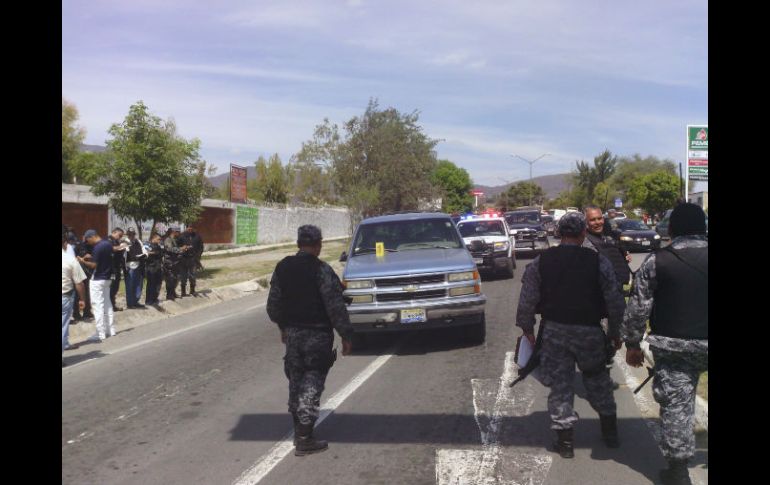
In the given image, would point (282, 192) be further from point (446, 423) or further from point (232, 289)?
point (446, 423)

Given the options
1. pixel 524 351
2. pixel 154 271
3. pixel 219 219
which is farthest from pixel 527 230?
pixel 524 351

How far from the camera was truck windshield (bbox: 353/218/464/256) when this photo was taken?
35.8ft

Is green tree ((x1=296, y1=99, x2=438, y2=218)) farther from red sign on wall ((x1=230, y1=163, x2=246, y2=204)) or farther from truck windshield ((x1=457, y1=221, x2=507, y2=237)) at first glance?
truck windshield ((x1=457, y1=221, x2=507, y2=237))

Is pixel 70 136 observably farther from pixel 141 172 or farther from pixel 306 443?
pixel 306 443

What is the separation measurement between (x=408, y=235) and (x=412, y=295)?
1.87 metres

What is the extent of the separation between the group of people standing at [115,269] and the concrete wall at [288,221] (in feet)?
62.2

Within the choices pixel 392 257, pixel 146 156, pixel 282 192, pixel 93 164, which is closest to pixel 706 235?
pixel 392 257

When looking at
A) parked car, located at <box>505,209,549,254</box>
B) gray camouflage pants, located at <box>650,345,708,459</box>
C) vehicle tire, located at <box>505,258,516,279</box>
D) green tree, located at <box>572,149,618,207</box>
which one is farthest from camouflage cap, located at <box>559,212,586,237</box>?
green tree, located at <box>572,149,618,207</box>

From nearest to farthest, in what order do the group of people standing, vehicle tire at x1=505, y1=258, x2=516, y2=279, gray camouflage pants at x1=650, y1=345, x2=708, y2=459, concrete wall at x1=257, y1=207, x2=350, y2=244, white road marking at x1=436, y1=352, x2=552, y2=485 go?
gray camouflage pants at x1=650, y1=345, x2=708, y2=459 < white road marking at x1=436, y1=352, x2=552, y2=485 < the group of people standing < vehicle tire at x1=505, y1=258, x2=516, y2=279 < concrete wall at x1=257, y1=207, x2=350, y2=244

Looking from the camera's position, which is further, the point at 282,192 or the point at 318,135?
the point at 282,192

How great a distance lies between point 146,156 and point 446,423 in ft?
56.0

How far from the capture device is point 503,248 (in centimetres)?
1919

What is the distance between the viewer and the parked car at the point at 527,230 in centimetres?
2611

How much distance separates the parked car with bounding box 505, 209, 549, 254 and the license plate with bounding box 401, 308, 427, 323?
16346 mm
